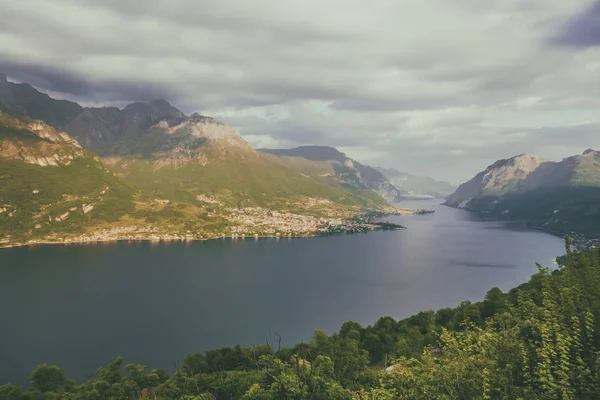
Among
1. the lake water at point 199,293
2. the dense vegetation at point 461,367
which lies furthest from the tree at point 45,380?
the lake water at point 199,293

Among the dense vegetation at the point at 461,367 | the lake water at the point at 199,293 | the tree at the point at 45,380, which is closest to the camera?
the dense vegetation at the point at 461,367

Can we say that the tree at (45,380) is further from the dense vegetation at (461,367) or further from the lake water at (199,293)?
the lake water at (199,293)

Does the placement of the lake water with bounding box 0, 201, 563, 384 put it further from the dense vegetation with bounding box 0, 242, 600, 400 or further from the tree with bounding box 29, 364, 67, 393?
the dense vegetation with bounding box 0, 242, 600, 400

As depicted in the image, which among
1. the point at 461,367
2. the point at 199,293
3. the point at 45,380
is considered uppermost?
the point at 461,367

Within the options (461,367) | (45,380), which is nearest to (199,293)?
(45,380)


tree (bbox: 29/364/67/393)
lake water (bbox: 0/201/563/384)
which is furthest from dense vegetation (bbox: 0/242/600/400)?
lake water (bbox: 0/201/563/384)

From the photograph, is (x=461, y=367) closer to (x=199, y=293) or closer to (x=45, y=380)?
(x=45, y=380)
